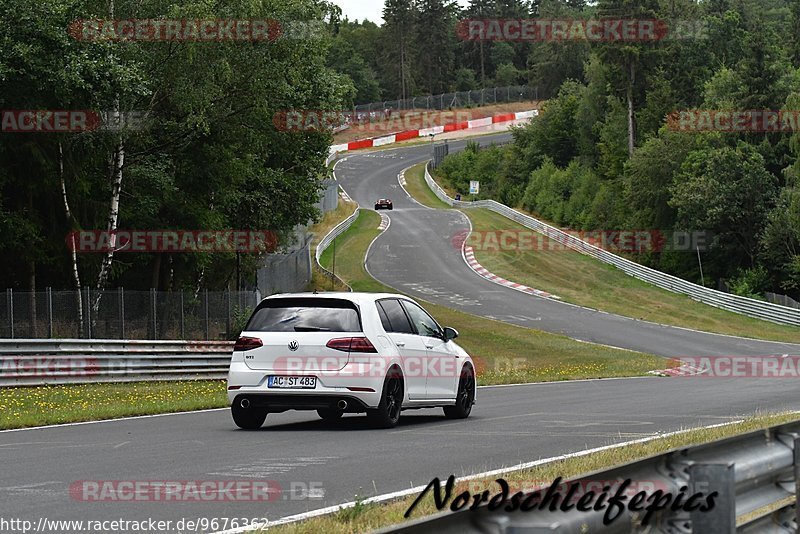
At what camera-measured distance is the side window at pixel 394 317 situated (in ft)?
50.0

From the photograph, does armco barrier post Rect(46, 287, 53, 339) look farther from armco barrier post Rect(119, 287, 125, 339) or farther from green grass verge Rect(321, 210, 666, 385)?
green grass verge Rect(321, 210, 666, 385)

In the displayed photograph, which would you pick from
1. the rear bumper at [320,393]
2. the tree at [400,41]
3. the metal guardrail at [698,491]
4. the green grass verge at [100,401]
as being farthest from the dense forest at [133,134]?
the tree at [400,41]

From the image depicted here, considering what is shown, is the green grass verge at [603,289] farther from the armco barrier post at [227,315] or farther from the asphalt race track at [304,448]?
the asphalt race track at [304,448]

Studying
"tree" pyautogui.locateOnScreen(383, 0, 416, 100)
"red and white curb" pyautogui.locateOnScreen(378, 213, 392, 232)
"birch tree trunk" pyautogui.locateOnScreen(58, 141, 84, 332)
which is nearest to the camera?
"birch tree trunk" pyautogui.locateOnScreen(58, 141, 84, 332)

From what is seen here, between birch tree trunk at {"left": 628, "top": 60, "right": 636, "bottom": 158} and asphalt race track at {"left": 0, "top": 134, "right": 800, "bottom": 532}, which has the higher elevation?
birch tree trunk at {"left": 628, "top": 60, "right": 636, "bottom": 158}

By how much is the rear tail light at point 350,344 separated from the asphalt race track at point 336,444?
99cm

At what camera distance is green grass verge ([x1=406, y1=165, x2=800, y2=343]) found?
55.9 m

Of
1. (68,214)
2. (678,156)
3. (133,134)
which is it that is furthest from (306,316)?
(678,156)

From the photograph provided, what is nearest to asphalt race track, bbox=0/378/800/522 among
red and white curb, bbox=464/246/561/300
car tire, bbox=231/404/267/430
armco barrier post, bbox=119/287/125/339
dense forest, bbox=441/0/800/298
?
car tire, bbox=231/404/267/430

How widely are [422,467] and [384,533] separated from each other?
23.9 ft

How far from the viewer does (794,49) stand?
10638 cm

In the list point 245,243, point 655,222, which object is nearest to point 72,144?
point 245,243

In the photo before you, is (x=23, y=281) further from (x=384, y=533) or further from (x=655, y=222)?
(x=655, y=222)

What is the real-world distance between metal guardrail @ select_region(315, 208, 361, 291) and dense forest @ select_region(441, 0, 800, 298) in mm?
17386
